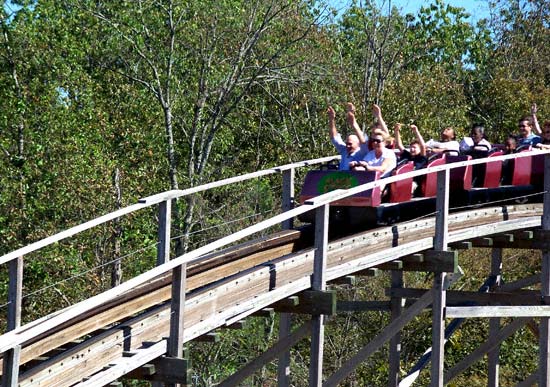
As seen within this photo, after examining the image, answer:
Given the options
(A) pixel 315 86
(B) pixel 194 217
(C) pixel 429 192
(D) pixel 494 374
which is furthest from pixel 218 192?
(C) pixel 429 192

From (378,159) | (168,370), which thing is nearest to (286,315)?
(378,159)

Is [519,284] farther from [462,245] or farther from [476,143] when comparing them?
[462,245]

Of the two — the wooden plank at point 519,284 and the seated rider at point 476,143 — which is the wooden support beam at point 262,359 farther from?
the wooden plank at point 519,284

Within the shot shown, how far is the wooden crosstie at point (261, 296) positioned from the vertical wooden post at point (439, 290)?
11mm

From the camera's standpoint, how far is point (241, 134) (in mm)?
29891

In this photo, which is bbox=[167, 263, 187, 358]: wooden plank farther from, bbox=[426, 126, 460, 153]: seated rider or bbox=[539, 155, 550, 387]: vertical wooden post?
bbox=[426, 126, 460, 153]: seated rider

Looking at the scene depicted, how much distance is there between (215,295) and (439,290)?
324 cm

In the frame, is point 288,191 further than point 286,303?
Yes

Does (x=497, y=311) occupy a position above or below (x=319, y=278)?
above

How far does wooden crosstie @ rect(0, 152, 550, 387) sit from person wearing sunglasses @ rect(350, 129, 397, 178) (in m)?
0.57

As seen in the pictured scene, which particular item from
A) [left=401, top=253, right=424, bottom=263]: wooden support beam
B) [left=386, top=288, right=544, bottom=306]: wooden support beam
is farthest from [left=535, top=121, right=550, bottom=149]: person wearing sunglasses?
[left=401, top=253, right=424, bottom=263]: wooden support beam

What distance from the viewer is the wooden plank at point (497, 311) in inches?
506

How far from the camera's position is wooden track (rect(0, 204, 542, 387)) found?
858 cm

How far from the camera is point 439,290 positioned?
493 inches
